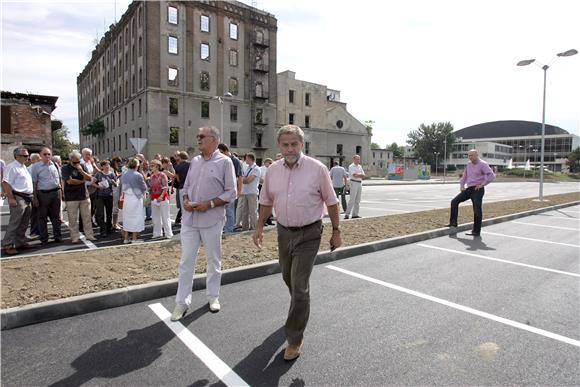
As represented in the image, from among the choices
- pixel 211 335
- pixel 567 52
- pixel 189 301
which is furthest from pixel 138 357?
pixel 567 52

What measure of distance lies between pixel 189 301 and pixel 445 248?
18.5 feet

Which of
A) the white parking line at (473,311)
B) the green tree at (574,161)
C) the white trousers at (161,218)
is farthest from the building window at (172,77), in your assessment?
the green tree at (574,161)

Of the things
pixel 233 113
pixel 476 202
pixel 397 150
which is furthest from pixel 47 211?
pixel 397 150

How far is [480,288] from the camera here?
5.05m

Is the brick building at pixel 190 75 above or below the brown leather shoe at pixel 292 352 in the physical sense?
above

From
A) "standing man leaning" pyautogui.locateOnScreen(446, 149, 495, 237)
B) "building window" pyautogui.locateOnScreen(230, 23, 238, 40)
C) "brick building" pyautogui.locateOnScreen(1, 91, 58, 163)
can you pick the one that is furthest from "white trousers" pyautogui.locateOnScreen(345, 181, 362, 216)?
"building window" pyautogui.locateOnScreen(230, 23, 238, 40)

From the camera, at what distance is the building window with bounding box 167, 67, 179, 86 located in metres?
38.9

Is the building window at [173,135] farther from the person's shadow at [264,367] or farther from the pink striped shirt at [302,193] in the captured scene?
the person's shadow at [264,367]

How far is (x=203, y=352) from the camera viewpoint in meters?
3.26

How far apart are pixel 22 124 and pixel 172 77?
69.2ft

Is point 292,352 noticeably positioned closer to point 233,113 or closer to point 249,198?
point 249,198

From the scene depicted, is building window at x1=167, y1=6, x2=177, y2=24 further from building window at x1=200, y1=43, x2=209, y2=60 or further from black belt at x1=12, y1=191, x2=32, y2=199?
black belt at x1=12, y1=191, x2=32, y2=199

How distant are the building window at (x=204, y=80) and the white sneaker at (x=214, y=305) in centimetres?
4017

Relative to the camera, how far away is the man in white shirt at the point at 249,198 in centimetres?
905
